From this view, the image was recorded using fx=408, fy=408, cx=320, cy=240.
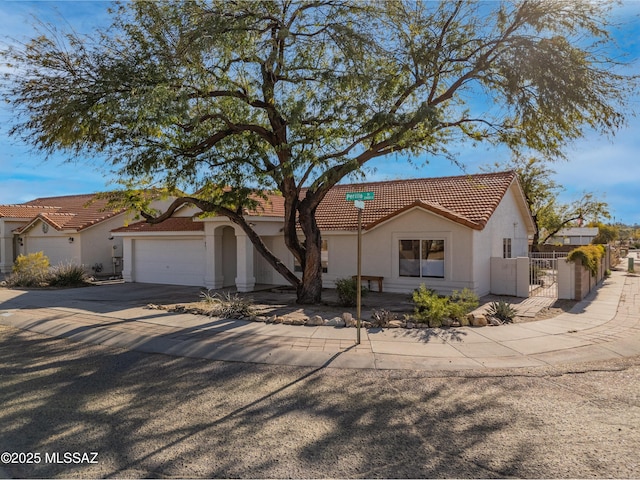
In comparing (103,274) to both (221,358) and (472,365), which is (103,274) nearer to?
(221,358)

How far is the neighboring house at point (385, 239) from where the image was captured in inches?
574

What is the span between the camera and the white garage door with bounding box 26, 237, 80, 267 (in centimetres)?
2395

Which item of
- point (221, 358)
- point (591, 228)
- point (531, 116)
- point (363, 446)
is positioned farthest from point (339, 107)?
point (591, 228)

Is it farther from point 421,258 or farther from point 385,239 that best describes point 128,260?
point 421,258

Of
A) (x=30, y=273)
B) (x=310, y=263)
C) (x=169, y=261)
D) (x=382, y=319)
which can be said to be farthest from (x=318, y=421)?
(x=30, y=273)

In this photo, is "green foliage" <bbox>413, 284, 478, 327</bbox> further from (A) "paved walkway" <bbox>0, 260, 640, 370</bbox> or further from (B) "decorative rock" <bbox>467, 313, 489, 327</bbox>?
(A) "paved walkway" <bbox>0, 260, 640, 370</bbox>

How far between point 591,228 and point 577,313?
56.3m

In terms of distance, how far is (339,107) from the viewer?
1073 cm

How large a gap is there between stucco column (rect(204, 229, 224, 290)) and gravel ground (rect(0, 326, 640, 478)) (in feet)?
34.6

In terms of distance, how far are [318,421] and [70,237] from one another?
24009 millimetres

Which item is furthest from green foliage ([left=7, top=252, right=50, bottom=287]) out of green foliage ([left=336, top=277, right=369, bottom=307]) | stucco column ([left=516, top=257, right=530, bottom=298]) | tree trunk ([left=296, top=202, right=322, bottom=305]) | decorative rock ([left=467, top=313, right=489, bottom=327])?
stucco column ([left=516, top=257, right=530, bottom=298])

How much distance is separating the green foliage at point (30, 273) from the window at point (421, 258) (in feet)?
53.8

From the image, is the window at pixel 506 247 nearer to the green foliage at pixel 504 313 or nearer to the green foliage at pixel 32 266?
the green foliage at pixel 504 313

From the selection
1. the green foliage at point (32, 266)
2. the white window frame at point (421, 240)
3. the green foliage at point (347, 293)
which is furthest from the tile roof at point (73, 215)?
the white window frame at point (421, 240)
